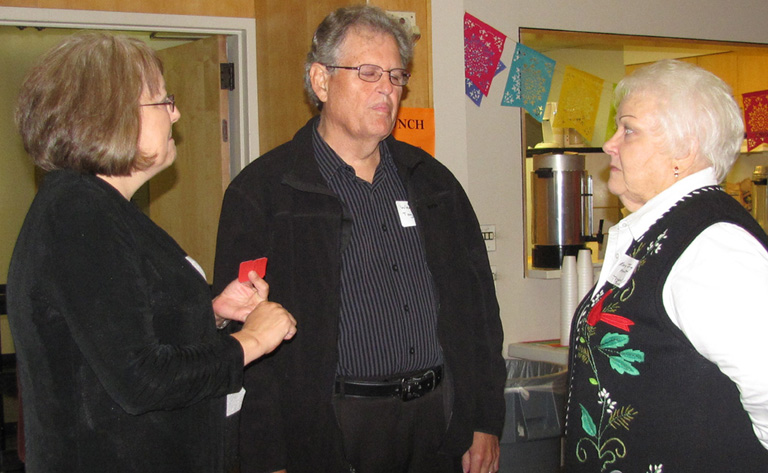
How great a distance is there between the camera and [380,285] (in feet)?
6.21

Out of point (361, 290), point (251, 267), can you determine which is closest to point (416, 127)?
point (361, 290)

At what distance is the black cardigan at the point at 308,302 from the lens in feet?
5.94

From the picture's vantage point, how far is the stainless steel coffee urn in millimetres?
3354

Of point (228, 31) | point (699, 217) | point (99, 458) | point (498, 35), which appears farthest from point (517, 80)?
point (99, 458)

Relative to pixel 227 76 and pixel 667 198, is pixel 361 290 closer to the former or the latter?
pixel 667 198

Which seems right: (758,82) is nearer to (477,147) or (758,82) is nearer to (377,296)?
(477,147)

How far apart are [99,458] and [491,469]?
1228mm

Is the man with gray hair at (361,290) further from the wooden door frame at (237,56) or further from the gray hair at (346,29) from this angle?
the wooden door frame at (237,56)

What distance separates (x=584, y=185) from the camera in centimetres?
342

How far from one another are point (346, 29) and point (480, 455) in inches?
49.3

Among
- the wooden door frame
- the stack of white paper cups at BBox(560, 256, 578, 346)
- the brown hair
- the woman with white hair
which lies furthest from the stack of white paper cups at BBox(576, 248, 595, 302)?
the brown hair

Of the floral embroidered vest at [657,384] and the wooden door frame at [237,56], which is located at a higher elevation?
the wooden door frame at [237,56]

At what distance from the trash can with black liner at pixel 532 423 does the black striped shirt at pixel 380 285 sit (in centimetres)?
91

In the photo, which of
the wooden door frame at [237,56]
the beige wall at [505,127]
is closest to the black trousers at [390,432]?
the beige wall at [505,127]
